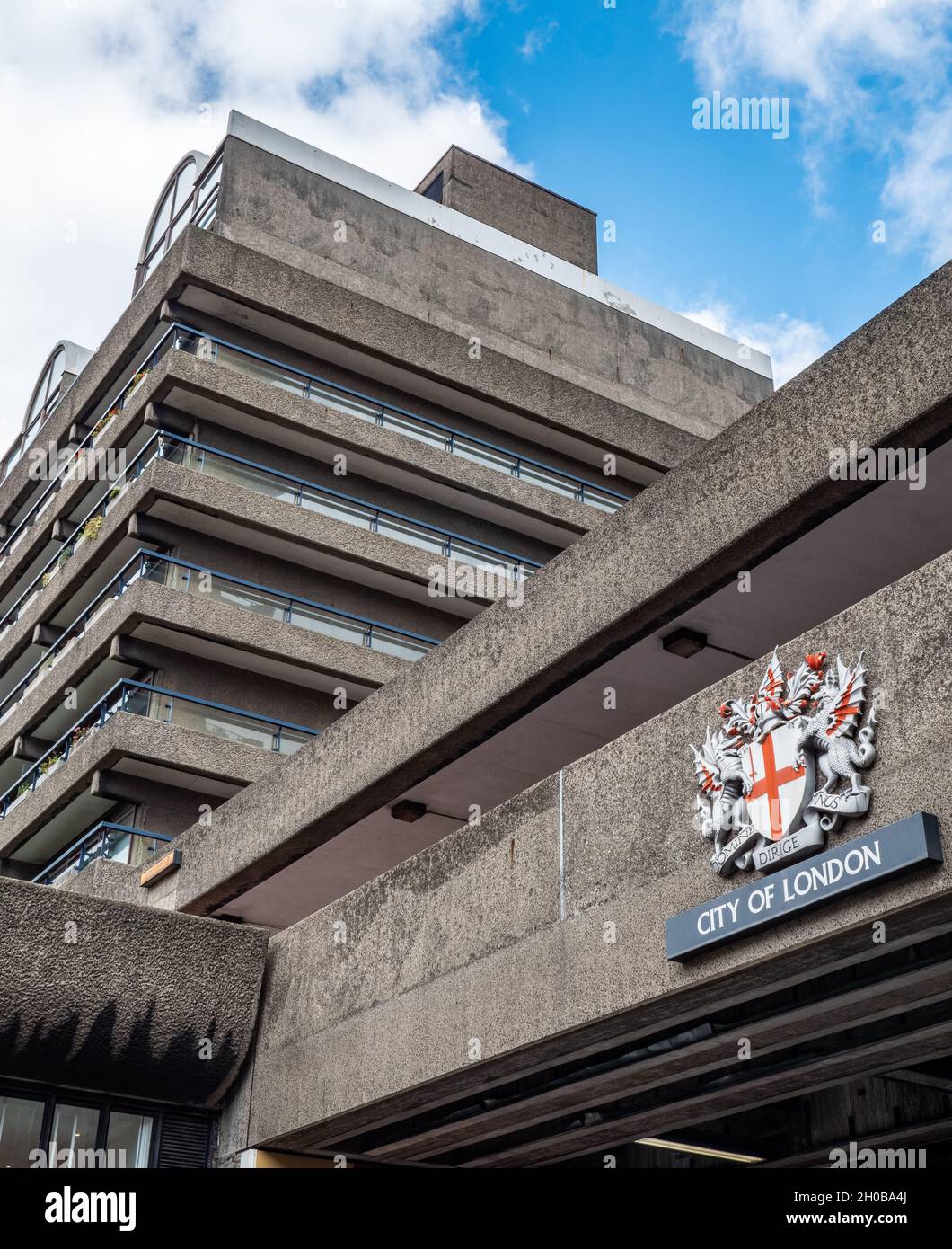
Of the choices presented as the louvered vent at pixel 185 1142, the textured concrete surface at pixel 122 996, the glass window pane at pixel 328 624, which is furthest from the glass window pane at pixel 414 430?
the louvered vent at pixel 185 1142

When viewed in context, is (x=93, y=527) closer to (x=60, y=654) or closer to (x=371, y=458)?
(x=60, y=654)

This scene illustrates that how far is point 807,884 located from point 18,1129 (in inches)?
336

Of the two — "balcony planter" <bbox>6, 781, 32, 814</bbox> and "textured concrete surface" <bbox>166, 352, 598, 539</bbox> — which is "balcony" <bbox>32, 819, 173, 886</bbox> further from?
"textured concrete surface" <bbox>166, 352, 598, 539</bbox>

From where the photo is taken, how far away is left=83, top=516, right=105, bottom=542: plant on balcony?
29688 millimetres

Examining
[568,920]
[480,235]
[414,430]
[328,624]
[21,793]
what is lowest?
[568,920]

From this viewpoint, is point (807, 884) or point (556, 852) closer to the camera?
point (807, 884)

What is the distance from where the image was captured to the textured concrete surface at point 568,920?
8758 mm

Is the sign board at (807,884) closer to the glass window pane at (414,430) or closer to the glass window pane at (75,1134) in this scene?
the glass window pane at (75,1134)

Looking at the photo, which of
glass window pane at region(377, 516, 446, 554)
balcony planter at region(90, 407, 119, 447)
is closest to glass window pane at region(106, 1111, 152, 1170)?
glass window pane at region(377, 516, 446, 554)

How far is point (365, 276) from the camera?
A: 34.1 m

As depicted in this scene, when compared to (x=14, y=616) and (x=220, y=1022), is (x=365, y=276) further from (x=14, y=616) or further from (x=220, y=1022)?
(x=220, y=1022)

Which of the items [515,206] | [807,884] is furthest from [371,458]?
[807,884]

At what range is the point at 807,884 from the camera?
8.91m

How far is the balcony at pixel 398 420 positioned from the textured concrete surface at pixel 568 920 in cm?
1708
